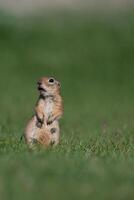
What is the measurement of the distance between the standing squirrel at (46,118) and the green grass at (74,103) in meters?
0.22

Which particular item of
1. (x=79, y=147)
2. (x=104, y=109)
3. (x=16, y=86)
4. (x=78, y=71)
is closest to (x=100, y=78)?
(x=78, y=71)

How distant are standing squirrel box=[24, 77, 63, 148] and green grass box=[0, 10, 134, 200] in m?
0.22

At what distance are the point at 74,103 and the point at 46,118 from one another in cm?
1234

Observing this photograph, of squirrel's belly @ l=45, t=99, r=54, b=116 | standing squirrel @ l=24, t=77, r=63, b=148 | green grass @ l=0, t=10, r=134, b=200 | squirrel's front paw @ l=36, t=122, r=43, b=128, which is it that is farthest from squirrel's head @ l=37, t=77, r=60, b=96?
green grass @ l=0, t=10, r=134, b=200

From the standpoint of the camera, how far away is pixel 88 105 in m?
24.1

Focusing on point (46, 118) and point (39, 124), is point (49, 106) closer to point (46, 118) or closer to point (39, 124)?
point (46, 118)

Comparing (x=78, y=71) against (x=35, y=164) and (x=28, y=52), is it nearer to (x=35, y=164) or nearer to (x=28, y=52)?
(x=28, y=52)

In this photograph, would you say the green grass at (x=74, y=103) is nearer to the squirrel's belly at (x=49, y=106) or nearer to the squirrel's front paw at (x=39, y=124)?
the squirrel's front paw at (x=39, y=124)

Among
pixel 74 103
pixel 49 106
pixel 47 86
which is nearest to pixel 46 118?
pixel 49 106

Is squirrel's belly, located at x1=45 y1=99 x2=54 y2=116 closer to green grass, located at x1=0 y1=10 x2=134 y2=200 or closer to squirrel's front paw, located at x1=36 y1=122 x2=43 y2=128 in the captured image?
squirrel's front paw, located at x1=36 y1=122 x2=43 y2=128

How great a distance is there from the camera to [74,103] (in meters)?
24.5

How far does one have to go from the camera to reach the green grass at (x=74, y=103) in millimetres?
9383

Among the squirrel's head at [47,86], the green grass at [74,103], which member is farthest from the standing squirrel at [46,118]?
the green grass at [74,103]

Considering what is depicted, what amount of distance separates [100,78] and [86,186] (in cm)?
1936
